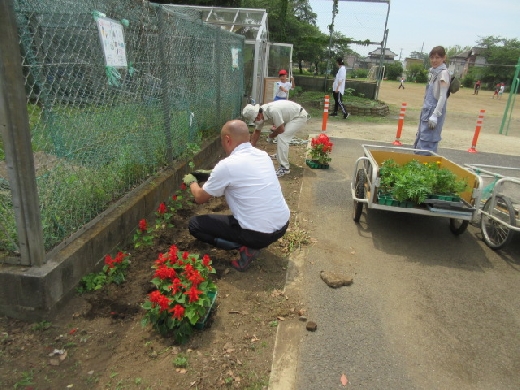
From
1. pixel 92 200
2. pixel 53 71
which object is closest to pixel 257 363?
pixel 92 200

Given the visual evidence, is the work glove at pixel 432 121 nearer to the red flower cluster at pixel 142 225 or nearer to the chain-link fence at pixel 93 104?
the chain-link fence at pixel 93 104

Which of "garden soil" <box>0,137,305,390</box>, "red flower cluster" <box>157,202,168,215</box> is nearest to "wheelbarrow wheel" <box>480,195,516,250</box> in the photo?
"garden soil" <box>0,137,305,390</box>

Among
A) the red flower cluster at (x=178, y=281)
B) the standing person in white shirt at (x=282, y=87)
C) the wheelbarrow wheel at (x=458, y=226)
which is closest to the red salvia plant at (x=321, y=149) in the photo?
the wheelbarrow wheel at (x=458, y=226)

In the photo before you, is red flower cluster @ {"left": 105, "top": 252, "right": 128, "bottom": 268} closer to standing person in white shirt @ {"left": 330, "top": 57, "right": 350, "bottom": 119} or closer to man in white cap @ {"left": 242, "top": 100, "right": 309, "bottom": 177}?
man in white cap @ {"left": 242, "top": 100, "right": 309, "bottom": 177}

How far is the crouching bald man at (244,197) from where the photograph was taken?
3.56m

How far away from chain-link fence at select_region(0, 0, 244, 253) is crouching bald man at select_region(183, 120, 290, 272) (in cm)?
99

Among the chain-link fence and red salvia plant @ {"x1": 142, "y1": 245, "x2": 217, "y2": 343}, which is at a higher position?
the chain-link fence

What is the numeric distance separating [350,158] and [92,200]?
668 cm

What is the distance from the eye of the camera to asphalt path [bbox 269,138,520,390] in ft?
8.91

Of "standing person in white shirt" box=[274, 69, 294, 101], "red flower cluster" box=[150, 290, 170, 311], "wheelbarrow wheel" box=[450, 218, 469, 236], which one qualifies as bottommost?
"wheelbarrow wheel" box=[450, 218, 469, 236]

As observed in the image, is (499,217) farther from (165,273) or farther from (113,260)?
(113,260)

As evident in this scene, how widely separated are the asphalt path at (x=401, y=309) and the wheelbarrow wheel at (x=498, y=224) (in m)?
0.15

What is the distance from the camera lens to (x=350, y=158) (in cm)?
903

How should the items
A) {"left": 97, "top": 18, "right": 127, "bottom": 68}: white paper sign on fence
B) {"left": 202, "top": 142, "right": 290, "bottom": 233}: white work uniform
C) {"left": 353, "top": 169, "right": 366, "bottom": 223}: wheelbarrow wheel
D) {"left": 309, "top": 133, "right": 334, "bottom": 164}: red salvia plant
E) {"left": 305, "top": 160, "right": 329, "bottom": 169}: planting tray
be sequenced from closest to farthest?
{"left": 97, "top": 18, "right": 127, "bottom": 68}: white paper sign on fence < {"left": 202, "top": 142, "right": 290, "bottom": 233}: white work uniform < {"left": 353, "top": 169, "right": 366, "bottom": 223}: wheelbarrow wheel < {"left": 309, "top": 133, "right": 334, "bottom": 164}: red salvia plant < {"left": 305, "top": 160, "right": 329, "bottom": 169}: planting tray
